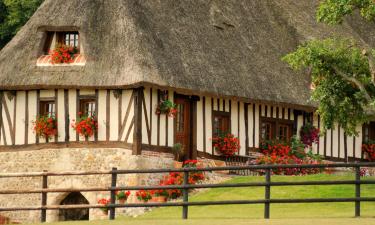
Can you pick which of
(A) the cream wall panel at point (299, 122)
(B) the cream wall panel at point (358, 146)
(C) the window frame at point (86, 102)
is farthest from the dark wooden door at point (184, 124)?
(B) the cream wall panel at point (358, 146)

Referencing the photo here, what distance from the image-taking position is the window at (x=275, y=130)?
46656 millimetres

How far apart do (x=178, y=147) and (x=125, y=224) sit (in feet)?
44.1

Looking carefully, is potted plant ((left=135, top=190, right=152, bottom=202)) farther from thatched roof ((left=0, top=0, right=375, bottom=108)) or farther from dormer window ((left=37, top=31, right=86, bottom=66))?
dormer window ((left=37, top=31, right=86, bottom=66))

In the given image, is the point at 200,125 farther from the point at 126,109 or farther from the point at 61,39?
the point at 61,39

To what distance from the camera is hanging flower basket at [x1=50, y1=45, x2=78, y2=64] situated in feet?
135

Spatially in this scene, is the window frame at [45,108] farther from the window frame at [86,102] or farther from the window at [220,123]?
the window at [220,123]

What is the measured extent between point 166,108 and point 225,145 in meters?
3.77

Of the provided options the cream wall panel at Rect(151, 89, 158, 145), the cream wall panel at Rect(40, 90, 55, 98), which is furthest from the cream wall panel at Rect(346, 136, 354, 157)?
the cream wall panel at Rect(40, 90, 55, 98)

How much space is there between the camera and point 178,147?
41125 millimetres

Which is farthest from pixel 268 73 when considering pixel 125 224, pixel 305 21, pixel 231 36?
pixel 125 224

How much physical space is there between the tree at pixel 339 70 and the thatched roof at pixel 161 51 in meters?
5.10

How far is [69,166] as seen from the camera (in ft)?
133

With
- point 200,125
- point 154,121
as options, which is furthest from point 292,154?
point 154,121

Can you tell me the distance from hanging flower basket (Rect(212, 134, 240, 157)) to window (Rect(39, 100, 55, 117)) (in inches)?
234
